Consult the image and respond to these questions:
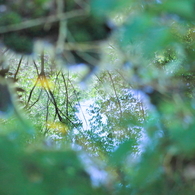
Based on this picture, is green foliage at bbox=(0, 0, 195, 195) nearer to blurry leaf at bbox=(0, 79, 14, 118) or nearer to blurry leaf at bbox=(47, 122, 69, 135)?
blurry leaf at bbox=(0, 79, 14, 118)

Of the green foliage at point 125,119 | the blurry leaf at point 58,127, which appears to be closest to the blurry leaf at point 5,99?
the green foliage at point 125,119

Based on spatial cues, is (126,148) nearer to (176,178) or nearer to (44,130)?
(176,178)

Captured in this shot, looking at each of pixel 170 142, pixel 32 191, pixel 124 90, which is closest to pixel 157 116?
pixel 170 142

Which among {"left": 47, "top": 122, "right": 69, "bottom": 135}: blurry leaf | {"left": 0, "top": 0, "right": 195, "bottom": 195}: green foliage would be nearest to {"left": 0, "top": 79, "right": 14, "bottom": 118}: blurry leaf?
{"left": 0, "top": 0, "right": 195, "bottom": 195}: green foliage

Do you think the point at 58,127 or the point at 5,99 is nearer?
the point at 5,99

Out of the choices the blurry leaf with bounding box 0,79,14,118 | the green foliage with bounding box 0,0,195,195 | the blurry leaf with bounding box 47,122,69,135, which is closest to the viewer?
the green foliage with bounding box 0,0,195,195

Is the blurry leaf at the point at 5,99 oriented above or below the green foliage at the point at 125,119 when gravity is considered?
above

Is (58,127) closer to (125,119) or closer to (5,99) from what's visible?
(5,99)

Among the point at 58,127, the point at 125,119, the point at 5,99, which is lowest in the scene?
the point at 125,119

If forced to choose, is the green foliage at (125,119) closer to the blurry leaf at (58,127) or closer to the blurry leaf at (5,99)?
the blurry leaf at (5,99)

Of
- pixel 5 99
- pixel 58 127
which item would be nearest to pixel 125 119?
pixel 5 99

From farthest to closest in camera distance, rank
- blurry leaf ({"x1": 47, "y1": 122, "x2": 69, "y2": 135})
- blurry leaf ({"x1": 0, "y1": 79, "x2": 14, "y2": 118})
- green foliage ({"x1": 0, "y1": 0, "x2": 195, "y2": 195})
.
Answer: blurry leaf ({"x1": 47, "y1": 122, "x2": 69, "y2": 135})
blurry leaf ({"x1": 0, "y1": 79, "x2": 14, "y2": 118})
green foliage ({"x1": 0, "y1": 0, "x2": 195, "y2": 195})
